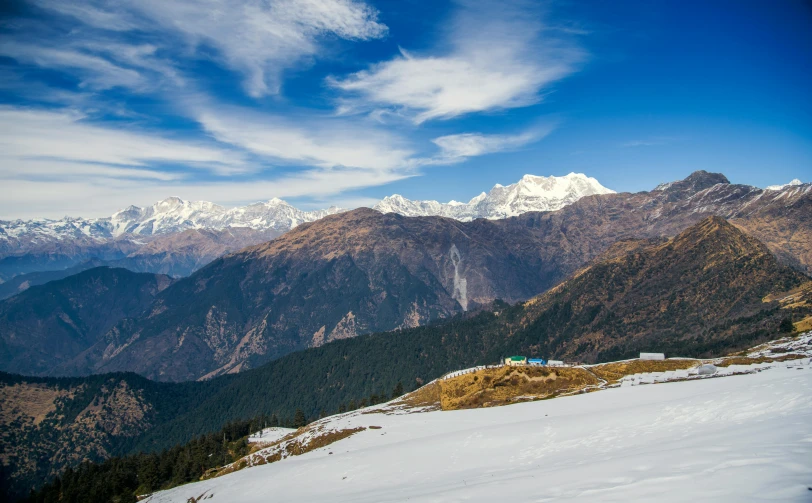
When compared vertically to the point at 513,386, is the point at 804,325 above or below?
below

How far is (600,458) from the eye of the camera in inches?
936

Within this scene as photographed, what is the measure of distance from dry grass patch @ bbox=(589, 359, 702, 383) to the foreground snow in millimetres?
36651

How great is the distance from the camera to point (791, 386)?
31453 millimetres

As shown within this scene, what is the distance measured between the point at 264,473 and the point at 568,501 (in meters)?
49.1

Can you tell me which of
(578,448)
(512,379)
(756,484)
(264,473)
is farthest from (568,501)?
(512,379)

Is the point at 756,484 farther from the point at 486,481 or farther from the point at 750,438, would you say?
the point at 486,481

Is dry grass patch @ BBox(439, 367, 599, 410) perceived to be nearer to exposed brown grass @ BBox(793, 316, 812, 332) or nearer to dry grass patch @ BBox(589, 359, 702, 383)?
dry grass patch @ BBox(589, 359, 702, 383)

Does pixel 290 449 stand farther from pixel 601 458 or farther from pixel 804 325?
pixel 804 325

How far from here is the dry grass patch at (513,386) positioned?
8169cm

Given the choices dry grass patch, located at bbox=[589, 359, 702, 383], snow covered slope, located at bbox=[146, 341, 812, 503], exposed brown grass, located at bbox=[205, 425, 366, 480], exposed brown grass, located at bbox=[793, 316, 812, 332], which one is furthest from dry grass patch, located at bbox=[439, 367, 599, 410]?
exposed brown grass, located at bbox=[793, 316, 812, 332]

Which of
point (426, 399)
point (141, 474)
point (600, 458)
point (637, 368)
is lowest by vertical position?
point (141, 474)

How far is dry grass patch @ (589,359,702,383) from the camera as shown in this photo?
8525cm

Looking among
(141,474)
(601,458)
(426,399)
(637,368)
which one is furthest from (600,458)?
(141,474)

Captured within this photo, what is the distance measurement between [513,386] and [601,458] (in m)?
63.8
